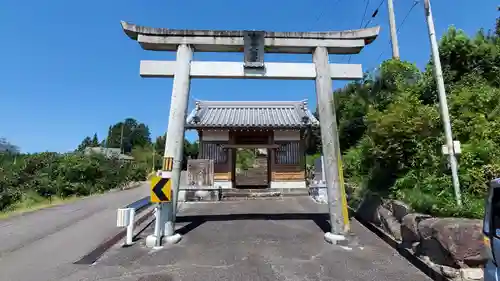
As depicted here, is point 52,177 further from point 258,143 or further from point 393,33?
point 393,33

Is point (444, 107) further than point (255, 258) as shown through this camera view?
Yes

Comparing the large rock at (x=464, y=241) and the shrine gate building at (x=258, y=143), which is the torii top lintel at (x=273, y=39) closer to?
the large rock at (x=464, y=241)

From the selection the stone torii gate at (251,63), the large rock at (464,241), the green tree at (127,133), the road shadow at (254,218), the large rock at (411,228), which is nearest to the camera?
the large rock at (464,241)

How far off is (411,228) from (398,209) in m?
1.11

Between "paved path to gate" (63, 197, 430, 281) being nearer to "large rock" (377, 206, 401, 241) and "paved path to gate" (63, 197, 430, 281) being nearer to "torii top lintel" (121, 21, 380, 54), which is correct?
"large rock" (377, 206, 401, 241)

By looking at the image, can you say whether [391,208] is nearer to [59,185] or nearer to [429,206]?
[429,206]

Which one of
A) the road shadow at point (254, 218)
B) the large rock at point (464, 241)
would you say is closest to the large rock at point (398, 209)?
the large rock at point (464, 241)

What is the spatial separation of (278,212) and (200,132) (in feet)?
26.4

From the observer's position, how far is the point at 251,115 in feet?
59.6

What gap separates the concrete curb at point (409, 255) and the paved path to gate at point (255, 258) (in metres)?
0.10

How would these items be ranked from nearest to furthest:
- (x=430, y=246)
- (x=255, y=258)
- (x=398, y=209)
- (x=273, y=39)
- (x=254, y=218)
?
1. (x=430, y=246)
2. (x=255, y=258)
3. (x=398, y=209)
4. (x=273, y=39)
5. (x=254, y=218)

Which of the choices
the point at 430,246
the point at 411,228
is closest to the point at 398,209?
the point at 411,228

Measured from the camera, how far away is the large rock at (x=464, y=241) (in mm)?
3922

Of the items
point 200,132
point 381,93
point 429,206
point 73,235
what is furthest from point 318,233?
point 200,132
